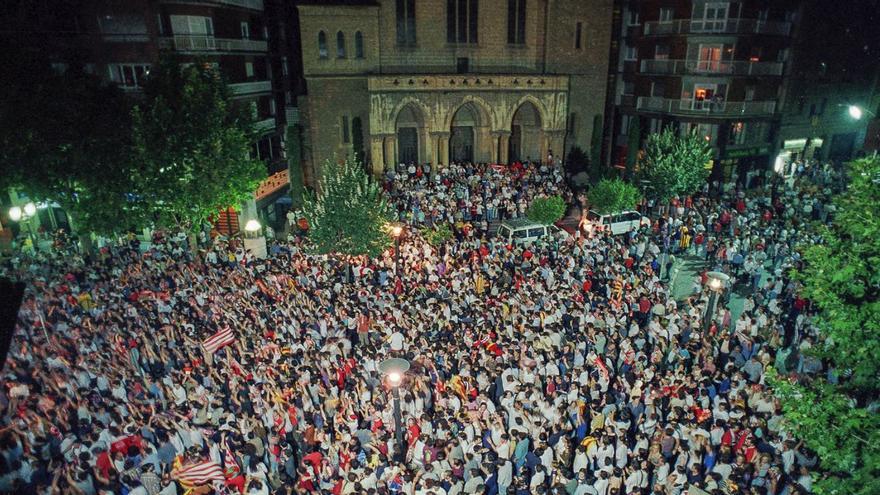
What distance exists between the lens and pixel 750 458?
9.95 meters

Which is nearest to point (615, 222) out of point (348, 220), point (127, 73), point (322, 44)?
point (348, 220)

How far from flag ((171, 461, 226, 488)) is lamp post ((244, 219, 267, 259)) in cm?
1480

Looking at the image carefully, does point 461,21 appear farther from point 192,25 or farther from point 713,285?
point 713,285

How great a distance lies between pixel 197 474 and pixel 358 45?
1213 inches

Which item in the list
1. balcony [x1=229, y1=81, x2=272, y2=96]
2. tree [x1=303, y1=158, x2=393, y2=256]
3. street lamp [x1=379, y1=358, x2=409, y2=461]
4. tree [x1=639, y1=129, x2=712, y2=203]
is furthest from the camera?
balcony [x1=229, y1=81, x2=272, y2=96]

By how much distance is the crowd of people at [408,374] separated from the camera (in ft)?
33.0

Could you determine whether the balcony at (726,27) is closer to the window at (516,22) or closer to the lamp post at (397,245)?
the window at (516,22)

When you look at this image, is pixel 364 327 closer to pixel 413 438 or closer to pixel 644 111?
pixel 413 438

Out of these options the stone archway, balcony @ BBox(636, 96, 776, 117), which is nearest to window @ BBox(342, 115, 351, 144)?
the stone archway

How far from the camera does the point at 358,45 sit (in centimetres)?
3519

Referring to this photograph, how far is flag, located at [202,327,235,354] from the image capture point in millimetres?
14188

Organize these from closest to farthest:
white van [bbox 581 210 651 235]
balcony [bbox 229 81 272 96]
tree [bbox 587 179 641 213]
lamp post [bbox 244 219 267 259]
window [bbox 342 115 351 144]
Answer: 1. lamp post [bbox 244 219 267 259]
2. tree [bbox 587 179 641 213]
3. white van [bbox 581 210 651 235]
4. balcony [bbox 229 81 272 96]
5. window [bbox 342 115 351 144]

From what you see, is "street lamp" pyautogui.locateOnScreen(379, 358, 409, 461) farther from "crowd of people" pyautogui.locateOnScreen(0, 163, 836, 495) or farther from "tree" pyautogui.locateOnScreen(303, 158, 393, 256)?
"tree" pyautogui.locateOnScreen(303, 158, 393, 256)

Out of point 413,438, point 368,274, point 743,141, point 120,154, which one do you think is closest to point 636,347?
point 413,438
